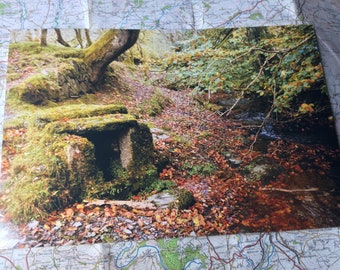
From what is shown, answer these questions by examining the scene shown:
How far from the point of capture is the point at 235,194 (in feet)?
7.52

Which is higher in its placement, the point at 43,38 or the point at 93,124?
the point at 43,38

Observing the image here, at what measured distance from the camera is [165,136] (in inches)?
96.1

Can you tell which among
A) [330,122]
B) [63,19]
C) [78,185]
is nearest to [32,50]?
[63,19]

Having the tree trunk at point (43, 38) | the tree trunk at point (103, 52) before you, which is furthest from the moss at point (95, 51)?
the tree trunk at point (43, 38)

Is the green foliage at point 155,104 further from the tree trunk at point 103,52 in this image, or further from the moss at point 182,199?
the moss at point 182,199

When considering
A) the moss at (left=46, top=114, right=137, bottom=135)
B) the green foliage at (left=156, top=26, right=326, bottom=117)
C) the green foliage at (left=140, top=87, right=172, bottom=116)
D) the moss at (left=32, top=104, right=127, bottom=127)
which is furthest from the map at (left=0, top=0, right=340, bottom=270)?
the green foliage at (left=140, top=87, right=172, bottom=116)

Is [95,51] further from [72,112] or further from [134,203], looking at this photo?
[134,203]

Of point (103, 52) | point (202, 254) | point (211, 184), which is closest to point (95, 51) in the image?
point (103, 52)

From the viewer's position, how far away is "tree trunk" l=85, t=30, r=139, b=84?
258 centimetres

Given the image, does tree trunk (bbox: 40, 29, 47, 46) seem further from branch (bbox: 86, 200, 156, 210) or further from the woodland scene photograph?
branch (bbox: 86, 200, 156, 210)

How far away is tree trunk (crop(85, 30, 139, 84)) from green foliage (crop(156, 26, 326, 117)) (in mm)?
350

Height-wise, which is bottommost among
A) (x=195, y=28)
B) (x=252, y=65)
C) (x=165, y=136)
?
(x=165, y=136)

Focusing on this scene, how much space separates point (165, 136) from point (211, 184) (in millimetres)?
458

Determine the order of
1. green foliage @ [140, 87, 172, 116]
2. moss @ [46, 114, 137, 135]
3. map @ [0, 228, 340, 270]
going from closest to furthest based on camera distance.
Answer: map @ [0, 228, 340, 270] → moss @ [46, 114, 137, 135] → green foliage @ [140, 87, 172, 116]
